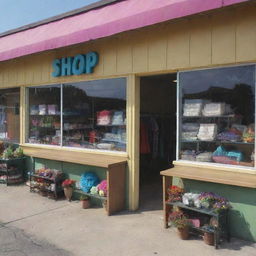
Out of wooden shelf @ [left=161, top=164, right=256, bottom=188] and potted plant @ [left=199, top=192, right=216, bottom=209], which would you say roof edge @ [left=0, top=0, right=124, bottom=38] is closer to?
wooden shelf @ [left=161, top=164, right=256, bottom=188]

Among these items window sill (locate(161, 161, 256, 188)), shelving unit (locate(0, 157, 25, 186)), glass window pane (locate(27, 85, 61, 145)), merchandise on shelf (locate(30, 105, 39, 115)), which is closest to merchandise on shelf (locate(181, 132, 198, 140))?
window sill (locate(161, 161, 256, 188))

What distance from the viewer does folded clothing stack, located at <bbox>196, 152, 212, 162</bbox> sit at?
5.02 m

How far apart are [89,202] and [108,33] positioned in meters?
3.32

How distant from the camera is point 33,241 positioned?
14.5 ft

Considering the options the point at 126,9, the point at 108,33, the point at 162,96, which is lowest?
the point at 162,96

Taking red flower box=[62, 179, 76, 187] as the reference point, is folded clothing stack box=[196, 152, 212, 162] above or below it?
above

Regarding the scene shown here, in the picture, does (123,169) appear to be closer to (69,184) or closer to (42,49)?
(69,184)

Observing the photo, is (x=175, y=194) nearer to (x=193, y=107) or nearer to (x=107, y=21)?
(x=193, y=107)

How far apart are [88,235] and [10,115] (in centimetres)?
592

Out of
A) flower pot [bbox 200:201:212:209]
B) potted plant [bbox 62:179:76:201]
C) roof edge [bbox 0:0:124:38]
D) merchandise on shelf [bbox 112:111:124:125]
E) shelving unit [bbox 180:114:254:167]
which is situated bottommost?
potted plant [bbox 62:179:76:201]

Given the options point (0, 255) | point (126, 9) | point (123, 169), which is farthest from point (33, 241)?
point (126, 9)

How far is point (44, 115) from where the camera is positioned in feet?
26.2

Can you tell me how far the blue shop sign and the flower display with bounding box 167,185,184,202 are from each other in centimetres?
305

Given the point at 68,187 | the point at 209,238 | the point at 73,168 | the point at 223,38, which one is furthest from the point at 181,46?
the point at 68,187
